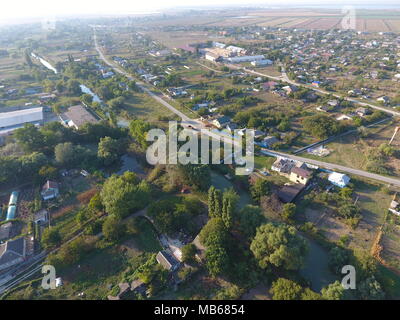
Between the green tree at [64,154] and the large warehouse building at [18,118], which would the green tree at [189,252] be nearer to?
the green tree at [64,154]

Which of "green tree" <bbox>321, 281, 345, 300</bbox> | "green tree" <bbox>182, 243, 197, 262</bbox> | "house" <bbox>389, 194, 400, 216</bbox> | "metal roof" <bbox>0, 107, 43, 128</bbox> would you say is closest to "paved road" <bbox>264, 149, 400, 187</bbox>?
"house" <bbox>389, 194, 400, 216</bbox>

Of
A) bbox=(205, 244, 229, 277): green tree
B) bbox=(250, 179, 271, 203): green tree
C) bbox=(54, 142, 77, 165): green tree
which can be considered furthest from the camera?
bbox=(54, 142, 77, 165): green tree

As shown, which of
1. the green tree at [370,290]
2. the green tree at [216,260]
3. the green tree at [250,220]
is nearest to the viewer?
the green tree at [370,290]

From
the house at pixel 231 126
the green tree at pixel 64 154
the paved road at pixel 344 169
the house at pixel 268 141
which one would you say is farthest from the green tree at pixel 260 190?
the green tree at pixel 64 154

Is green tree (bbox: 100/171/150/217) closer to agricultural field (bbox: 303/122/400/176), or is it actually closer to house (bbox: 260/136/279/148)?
house (bbox: 260/136/279/148)

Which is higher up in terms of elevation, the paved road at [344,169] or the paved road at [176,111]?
the paved road at [176,111]

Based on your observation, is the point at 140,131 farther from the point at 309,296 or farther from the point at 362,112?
the point at 362,112

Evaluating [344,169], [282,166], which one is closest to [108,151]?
[282,166]
